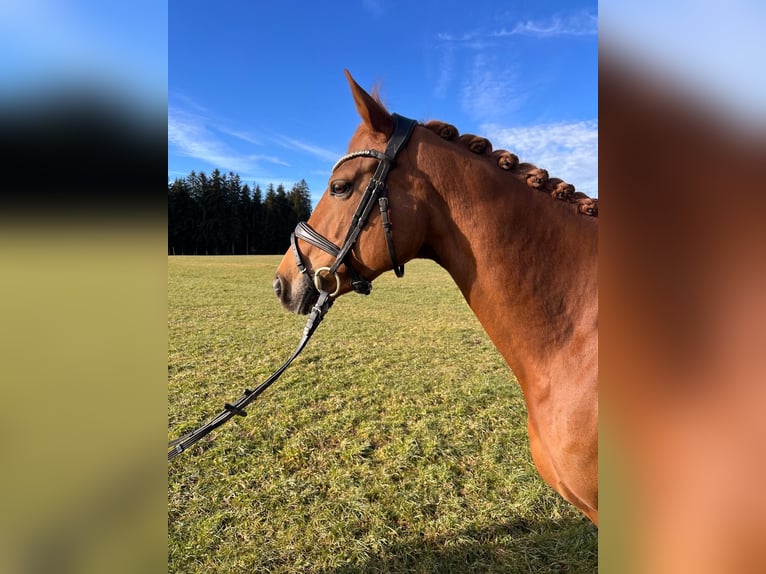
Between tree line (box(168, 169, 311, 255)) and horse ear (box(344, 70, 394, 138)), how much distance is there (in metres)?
31.1

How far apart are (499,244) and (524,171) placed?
41 cm

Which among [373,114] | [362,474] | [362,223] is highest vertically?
[373,114]

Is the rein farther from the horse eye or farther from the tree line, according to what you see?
the tree line

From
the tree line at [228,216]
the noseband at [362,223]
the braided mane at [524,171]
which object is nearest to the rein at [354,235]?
the noseband at [362,223]

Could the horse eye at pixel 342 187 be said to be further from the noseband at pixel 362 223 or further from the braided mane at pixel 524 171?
the braided mane at pixel 524 171

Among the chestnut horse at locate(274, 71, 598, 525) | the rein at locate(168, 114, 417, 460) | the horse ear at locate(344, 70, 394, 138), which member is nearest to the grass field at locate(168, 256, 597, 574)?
the chestnut horse at locate(274, 71, 598, 525)

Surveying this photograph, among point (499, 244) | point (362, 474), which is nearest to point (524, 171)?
point (499, 244)

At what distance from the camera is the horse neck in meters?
1.82

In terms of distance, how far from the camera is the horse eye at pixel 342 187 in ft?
6.55

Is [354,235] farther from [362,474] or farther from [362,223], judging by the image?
[362,474]

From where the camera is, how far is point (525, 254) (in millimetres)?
1835
